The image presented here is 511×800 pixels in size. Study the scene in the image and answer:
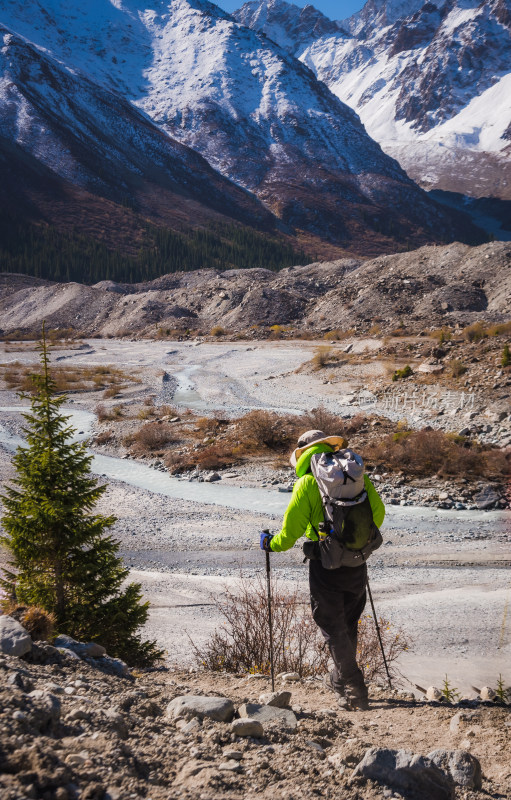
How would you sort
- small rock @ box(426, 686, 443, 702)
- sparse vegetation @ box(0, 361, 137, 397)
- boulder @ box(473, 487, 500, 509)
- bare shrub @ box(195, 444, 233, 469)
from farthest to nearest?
1. sparse vegetation @ box(0, 361, 137, 397)
2. bare shrub @ box(195, 444, 233, 469)
3. boulder @ box(473, 487, 500, 509)
4. small rock @ box(426, 686, 443, 702)

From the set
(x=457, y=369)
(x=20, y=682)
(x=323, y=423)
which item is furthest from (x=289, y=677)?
(x=457, y=369)

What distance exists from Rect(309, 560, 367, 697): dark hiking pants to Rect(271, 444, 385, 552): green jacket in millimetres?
287

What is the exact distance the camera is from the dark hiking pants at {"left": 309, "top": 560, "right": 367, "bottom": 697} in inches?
195

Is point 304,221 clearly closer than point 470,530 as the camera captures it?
No

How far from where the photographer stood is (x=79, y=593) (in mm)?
6855

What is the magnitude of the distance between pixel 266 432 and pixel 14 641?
60.6 feet

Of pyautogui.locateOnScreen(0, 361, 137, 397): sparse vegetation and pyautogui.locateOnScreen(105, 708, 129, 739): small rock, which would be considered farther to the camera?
pyautogui.locateOnScreen(0, 361, 137, 397): sparse vegetation

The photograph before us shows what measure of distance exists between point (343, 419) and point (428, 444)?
21.1 feet

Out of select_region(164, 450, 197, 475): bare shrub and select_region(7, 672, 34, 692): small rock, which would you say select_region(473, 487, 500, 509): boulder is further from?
select_region(7, 672, 34, 692): small rock

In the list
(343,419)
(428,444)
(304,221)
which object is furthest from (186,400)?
(304,221)

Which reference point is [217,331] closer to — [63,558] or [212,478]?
[212,478]

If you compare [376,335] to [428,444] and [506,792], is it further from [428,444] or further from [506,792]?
[506,792]

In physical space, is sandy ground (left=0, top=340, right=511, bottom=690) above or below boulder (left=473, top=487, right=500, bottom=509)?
below

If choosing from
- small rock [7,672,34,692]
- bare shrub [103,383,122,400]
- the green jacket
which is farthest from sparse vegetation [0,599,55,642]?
bare shrub [103,383,122,400]
